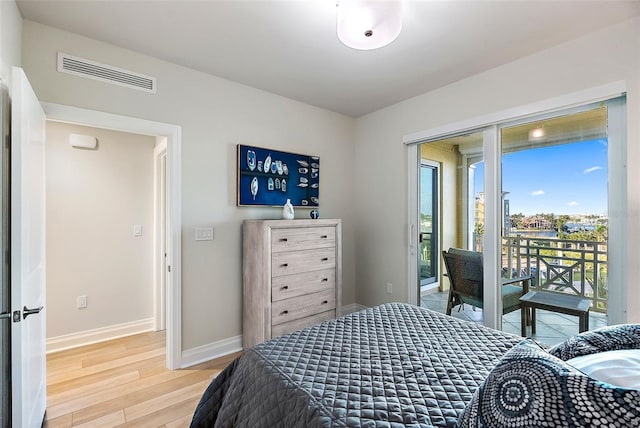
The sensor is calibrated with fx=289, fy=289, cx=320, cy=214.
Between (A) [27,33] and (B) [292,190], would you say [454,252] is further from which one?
(A) [27,33]

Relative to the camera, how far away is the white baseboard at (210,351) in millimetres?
2574

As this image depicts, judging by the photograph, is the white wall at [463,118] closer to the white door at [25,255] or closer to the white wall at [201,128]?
the white wall at [201,128]

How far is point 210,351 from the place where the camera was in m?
2.70

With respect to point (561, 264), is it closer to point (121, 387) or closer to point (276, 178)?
point (276, 178)

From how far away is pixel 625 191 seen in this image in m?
1.98

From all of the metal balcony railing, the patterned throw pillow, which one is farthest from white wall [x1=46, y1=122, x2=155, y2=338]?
the metal balcony railing

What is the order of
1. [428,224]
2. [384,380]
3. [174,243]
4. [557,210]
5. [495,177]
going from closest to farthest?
[384,380]
[557,210]
[174,243]
[495,177]
[428,224]

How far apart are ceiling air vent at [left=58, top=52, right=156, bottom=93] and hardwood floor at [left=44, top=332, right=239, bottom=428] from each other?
7.76 feet

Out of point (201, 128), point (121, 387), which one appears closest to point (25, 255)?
point (121, 387)

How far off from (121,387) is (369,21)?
306 centimetres

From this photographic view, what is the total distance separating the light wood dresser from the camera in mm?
2566

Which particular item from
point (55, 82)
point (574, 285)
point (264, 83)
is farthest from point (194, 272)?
point (574, 285)

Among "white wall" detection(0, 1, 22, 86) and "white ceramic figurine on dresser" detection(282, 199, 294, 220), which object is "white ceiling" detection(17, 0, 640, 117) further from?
"white ceramic figurine on dresser" detection(282, 199, 294, 220)

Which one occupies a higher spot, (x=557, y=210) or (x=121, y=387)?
(x=557, y=210)
